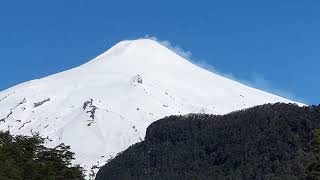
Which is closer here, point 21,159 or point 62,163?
point 21,159

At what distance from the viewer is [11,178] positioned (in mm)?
50812

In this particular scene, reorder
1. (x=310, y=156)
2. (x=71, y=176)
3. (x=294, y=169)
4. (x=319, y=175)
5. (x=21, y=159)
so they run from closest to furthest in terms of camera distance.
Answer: (x=319, y=175)
(x=310, y=156)
(x=21, y=159)
(x=71, y=176)
(x=294, y=169)

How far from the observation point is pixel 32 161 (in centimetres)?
5909

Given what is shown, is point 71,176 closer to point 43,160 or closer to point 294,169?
point 43,160

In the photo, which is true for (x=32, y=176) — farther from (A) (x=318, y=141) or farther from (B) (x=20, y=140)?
(A) (x=318, y=141)

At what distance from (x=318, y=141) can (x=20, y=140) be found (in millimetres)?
27487

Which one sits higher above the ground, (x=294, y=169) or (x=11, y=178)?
(x=294, y=169)

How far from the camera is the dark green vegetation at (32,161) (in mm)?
53850

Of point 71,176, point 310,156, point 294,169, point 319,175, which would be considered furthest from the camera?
point 294,169

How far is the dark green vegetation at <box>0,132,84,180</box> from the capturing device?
5385 cm

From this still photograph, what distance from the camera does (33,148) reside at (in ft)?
210

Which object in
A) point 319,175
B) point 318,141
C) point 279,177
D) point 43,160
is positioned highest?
point 279,177

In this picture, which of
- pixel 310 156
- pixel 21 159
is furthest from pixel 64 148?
pixel 310 156

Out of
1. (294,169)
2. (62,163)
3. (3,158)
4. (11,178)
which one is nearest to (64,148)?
(62,163)
